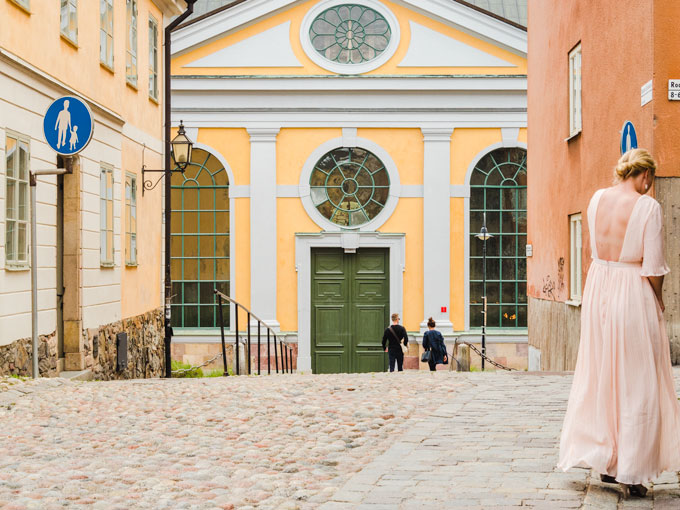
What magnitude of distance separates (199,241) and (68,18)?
1182cm

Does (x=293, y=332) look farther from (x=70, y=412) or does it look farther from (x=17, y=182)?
(x=70, y=412)

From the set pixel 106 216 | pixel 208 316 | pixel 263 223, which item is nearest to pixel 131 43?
pixel 106 216

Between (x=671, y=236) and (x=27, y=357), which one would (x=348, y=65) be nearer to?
(x=671, y=236)

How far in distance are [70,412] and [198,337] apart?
52.5ft

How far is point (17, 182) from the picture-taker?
462 inches

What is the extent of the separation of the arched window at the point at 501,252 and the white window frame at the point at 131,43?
1020 centimetres

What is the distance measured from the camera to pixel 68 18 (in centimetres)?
1383

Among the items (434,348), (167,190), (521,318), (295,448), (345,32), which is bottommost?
(434,348)

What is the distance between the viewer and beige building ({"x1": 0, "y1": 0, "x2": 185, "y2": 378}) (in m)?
11.7

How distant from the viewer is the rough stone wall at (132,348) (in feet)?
48.3

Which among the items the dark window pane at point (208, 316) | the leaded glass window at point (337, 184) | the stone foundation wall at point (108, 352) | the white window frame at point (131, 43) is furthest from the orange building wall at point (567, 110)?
the dark window pane at point (208, 316)

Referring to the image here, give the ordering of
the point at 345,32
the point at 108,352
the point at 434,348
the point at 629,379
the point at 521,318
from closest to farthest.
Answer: the point at 629,379
the point at 108,352
the point at 434,348
the point at 521,318
the point at 345,32

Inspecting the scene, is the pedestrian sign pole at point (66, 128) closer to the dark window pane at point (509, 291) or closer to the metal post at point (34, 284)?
the metal post at point (34, 284)

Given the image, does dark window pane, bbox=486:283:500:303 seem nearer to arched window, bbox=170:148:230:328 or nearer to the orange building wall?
the orange building wall
